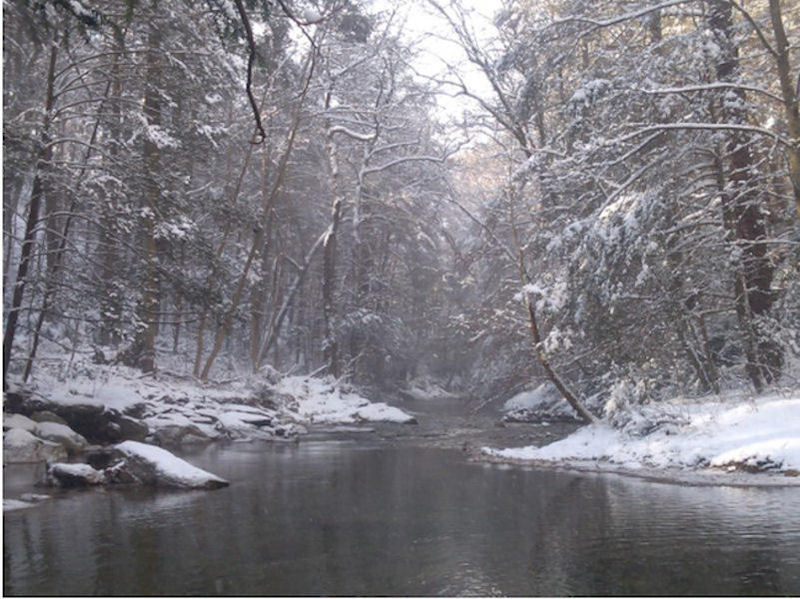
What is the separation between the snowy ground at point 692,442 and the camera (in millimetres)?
10023

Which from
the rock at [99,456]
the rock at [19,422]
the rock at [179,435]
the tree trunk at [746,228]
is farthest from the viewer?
the rock at [179,435]

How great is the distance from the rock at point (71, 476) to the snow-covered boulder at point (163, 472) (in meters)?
0.37

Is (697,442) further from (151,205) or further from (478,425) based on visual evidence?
(151,205)

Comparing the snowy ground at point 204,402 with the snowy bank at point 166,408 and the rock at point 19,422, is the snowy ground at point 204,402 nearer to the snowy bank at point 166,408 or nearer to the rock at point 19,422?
the snowy bank at point 166,408

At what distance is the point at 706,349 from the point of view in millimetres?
13367

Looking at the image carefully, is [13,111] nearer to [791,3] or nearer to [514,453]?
[514,453]

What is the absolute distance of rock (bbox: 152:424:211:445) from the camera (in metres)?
15.6

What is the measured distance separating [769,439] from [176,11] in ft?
43.3

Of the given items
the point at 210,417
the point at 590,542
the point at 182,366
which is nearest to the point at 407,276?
the point at 182,366

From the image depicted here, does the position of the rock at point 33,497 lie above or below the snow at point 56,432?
below

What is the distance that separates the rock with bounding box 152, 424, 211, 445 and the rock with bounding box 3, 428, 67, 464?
9.82ft

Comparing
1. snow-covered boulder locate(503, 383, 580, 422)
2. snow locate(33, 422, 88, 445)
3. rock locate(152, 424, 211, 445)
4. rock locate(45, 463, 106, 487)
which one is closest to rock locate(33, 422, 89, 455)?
snow locate(33, 422, 88, 445)

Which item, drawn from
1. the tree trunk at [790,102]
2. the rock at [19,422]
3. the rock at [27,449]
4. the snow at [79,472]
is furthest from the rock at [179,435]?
the tree trunk at [790,102]

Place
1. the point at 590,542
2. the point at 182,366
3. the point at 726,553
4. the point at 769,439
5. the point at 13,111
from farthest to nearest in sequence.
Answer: the point at 182,366
the point at 13,111
the point at 769,439
the point at 590,542
the point at 726,553
